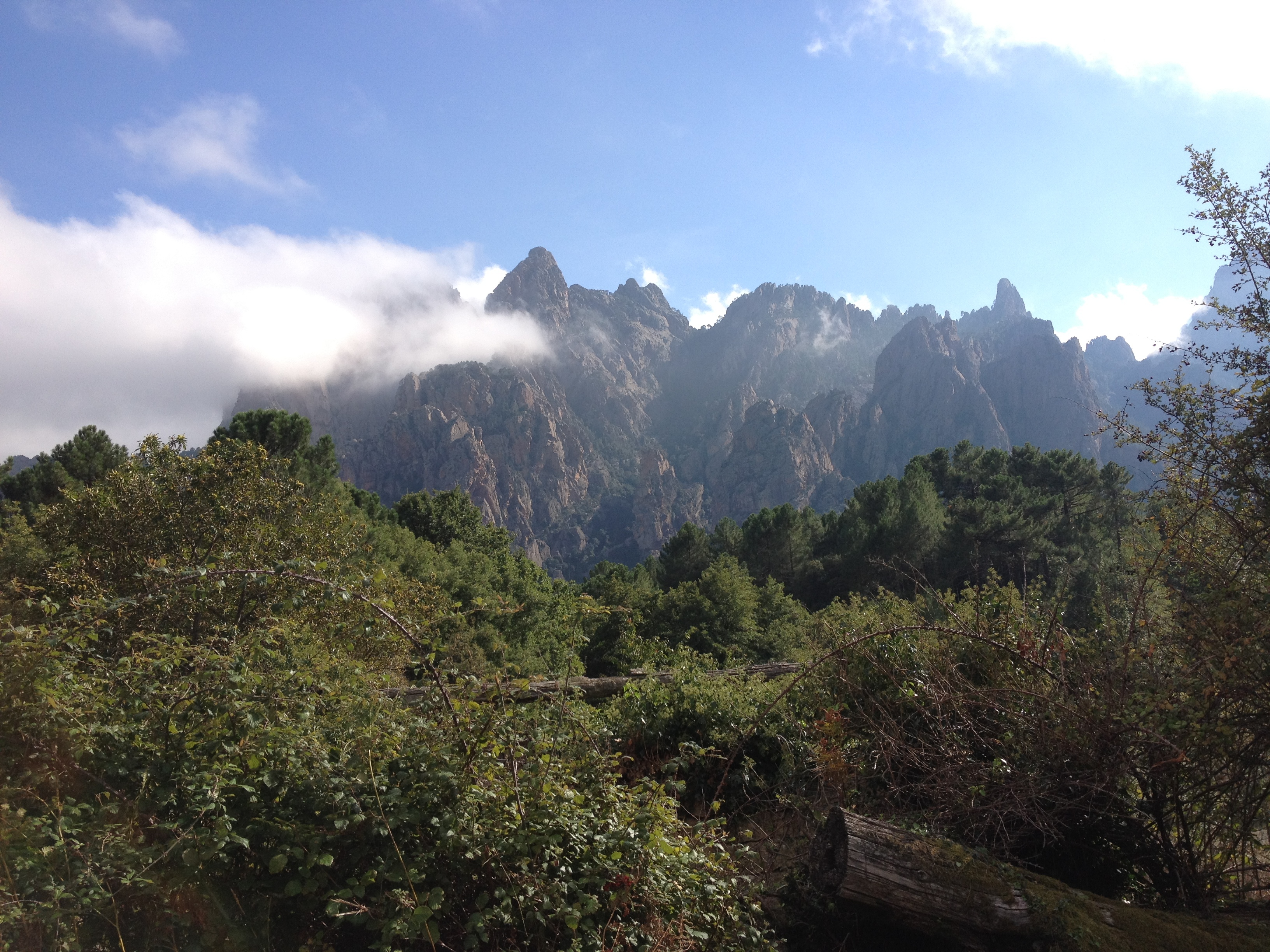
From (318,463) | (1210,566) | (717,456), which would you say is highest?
(717,456)

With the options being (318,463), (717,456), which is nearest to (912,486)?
(318,463)

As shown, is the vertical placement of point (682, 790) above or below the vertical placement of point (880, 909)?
above

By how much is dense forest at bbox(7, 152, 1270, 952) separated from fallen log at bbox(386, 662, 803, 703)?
8 centimetres

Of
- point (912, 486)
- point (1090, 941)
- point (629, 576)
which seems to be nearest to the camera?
point (1090, 941)

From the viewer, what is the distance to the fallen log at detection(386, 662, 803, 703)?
3.98m

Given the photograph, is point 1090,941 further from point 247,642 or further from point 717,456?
point 717,456

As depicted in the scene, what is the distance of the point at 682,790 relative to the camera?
4.27 meters

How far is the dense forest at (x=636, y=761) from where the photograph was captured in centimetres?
308

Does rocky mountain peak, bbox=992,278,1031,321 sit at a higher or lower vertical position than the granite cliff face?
higher

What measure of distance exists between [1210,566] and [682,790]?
357 cm

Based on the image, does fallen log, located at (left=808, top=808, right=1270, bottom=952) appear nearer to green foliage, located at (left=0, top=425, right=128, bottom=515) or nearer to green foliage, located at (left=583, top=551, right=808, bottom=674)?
green foliage, located at (left=583, top=551, right=808, bottom=674)

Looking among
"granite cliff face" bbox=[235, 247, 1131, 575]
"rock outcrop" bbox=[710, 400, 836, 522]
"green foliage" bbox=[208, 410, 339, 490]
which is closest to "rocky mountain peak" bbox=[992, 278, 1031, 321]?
"granite cliff face" bbox=[235, 247, 1131, 575]

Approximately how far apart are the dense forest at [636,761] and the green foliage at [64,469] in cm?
2680

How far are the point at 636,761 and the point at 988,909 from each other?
15.6 feet
